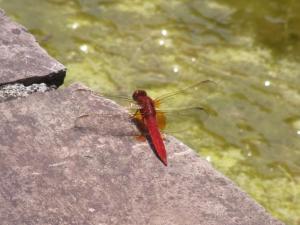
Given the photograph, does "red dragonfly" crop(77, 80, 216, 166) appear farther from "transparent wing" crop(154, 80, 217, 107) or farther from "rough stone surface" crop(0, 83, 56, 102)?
"transparent wing" crop(154, 80, 217, 107)

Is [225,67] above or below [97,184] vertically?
below

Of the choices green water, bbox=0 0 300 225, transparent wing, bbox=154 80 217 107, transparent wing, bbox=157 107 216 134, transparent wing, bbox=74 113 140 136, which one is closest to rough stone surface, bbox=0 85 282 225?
transparent wing, bbox=74 113 140 136

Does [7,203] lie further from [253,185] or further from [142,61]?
[142,61]

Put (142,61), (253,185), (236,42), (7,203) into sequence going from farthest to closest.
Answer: (236,42) → (142,61) → (253,185) → (7,203)

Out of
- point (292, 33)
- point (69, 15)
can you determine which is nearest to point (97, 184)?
point (69, 15)

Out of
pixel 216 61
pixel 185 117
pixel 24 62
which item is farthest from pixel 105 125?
pixel 216 61

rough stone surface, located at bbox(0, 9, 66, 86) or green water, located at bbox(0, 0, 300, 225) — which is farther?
green water, located at bbox(0, 0, 300, 225)

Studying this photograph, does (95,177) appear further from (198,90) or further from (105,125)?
(198,90)
